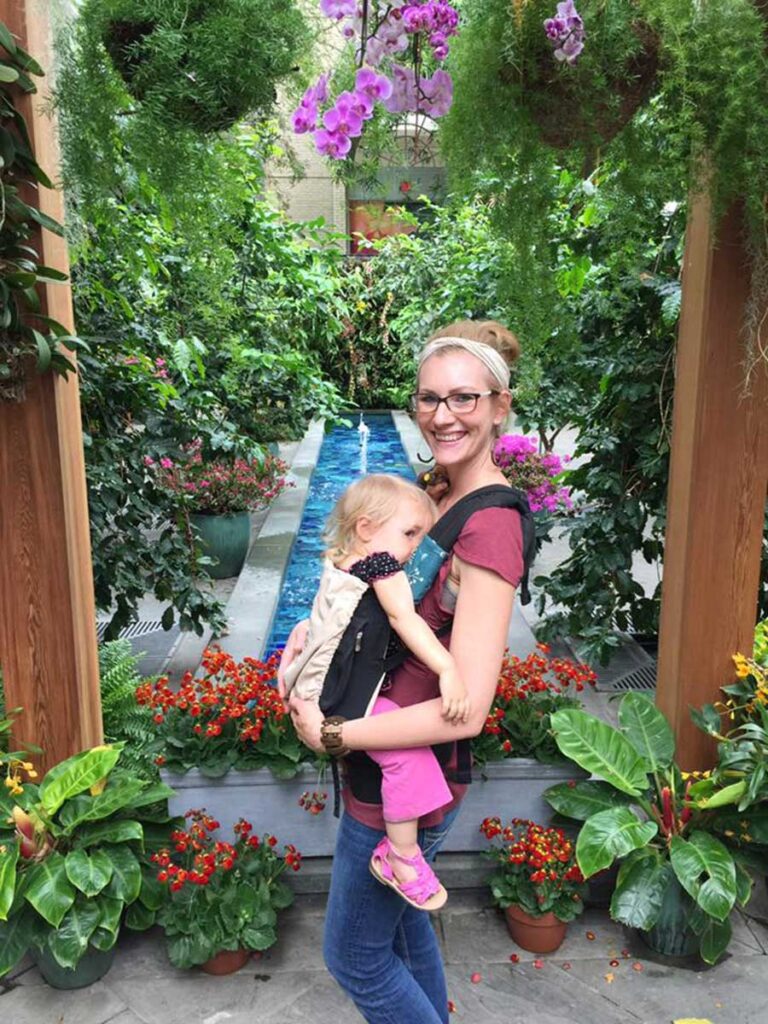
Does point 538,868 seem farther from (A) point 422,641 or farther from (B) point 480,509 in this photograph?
Result: (B) point 480,509

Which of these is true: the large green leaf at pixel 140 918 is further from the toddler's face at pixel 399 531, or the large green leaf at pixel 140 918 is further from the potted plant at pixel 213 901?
the toddler's face at pixel 399 531

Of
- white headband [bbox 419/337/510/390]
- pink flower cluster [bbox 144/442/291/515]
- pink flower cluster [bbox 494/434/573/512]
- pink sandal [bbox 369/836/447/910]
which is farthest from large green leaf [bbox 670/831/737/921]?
pink flower cluster [bbox 144/442/291/515]

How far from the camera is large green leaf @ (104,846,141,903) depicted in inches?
84.4

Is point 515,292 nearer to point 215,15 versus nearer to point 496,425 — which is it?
point 496,425

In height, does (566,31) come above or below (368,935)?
above

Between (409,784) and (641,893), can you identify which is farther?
(641,893)

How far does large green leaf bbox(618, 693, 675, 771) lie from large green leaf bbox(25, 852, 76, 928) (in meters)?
1.50

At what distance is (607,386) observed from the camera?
3.70m

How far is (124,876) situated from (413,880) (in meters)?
1.02

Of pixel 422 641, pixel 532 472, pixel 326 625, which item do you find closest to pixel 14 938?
pixel 326 625

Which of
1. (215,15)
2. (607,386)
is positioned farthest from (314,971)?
(607,386)

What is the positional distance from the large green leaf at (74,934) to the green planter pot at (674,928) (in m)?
1.44

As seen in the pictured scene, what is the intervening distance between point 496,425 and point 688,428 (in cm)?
81

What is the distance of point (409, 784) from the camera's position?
149 cm
